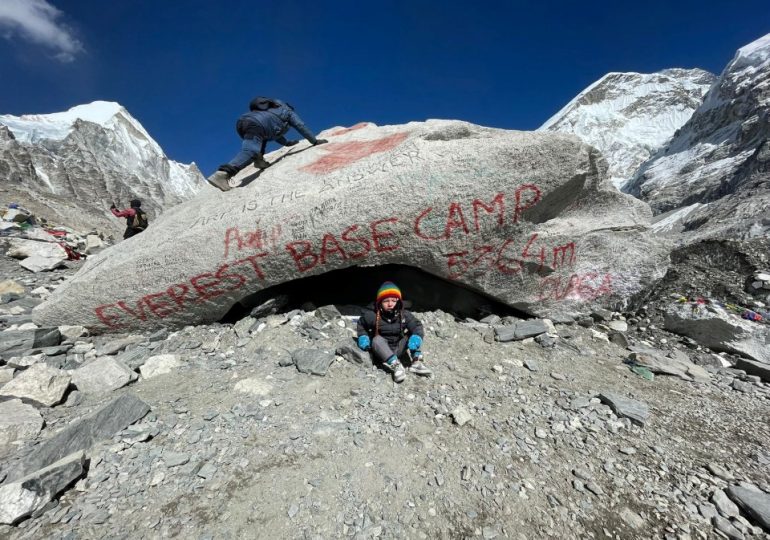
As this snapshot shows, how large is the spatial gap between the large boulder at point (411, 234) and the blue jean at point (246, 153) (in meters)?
0.45

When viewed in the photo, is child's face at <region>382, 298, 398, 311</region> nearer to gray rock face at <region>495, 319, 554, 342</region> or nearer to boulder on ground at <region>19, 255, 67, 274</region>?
gray rock face at <region>495, 319, 554, 342</region>

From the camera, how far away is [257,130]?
19.5 ft

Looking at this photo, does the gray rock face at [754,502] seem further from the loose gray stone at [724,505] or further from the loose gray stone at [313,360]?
the loose gray stone at [313,360]

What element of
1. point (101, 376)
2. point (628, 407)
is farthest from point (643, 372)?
point (101, 376)

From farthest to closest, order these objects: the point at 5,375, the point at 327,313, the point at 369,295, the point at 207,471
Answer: the point at 369,295 < the point at 327,313 < the point at 5,375 < the point at 207,471

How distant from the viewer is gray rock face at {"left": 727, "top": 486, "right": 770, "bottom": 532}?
2.30m

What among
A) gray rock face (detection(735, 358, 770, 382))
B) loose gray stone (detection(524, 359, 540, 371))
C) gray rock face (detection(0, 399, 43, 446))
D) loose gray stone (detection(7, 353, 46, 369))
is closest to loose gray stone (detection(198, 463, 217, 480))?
gray rock face (detection(0, 399, 43, 446))

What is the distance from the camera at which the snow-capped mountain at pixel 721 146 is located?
3561 cm

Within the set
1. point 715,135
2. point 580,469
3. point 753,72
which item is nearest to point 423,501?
point 580,469

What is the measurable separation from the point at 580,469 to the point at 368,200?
12.5 ft

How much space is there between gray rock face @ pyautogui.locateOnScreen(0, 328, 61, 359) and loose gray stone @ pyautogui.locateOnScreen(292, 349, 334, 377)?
12.2ft

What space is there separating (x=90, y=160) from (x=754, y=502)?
9218 cm

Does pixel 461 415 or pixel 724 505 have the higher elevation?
pixel 461 415

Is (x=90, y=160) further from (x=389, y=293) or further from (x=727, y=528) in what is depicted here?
(x=727, y=528)
